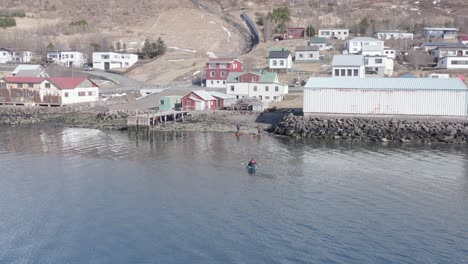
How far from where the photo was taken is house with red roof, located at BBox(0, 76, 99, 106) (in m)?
42.7

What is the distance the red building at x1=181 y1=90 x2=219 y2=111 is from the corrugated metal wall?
8793 mm

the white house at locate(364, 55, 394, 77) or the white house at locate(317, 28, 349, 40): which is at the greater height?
the white house at locate(317, 28, 349, 40)

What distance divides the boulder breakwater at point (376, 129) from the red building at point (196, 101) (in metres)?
8.26

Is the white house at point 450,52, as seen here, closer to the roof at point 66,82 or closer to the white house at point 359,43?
the white house at point 359,43

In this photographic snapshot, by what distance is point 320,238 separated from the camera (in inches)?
582

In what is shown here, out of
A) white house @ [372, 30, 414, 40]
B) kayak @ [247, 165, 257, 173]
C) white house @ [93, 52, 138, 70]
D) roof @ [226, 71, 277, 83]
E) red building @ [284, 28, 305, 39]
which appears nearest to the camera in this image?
kayak @ [247, 165, 257, 173]

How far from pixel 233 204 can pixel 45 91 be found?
29.9 metres

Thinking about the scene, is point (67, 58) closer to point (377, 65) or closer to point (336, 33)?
point (336, 33)

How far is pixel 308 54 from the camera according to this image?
184 feet

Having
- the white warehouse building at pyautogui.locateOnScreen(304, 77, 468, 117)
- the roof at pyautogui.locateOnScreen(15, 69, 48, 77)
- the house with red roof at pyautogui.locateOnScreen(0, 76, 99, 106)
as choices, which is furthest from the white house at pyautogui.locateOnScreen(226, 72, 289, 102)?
the roof at pyautogui.locateOnScreen(15, 69, 48, 77)

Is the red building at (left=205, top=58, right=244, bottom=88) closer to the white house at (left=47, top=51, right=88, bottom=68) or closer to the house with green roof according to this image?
the house with green roof

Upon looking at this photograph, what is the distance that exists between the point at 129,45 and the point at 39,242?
62993 millimetres

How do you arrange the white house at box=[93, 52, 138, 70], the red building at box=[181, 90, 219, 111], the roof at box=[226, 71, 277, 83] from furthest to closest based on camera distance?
the white house at box=[93, 52, 138, 70]
the roof at box=[226, 71, 277, 83]
the red building at box=[181, 90, 219, 111]

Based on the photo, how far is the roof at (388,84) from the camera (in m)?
31.9
